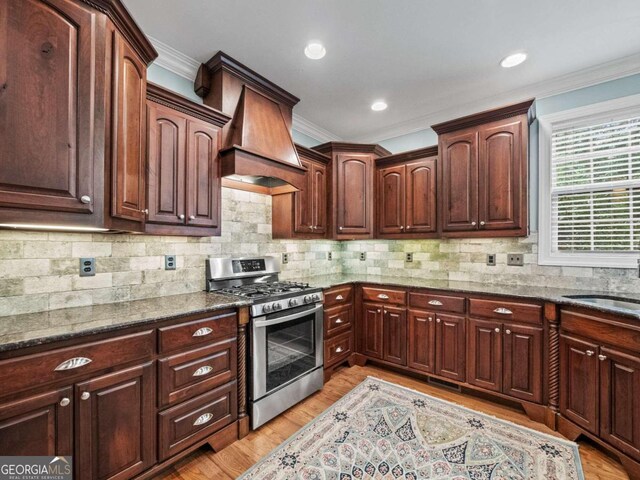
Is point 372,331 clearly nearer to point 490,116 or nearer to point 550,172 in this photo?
point 550,172

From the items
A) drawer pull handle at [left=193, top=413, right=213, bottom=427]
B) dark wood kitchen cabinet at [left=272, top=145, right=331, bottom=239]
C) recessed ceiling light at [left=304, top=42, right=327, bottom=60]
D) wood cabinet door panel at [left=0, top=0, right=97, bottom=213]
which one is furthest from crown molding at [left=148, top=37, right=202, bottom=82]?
drawer pull handle at [left=193, top=413, right=213, bottom=427]

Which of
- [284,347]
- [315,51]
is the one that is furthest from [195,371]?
[315,51]

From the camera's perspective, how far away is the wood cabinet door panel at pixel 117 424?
1.41 metres

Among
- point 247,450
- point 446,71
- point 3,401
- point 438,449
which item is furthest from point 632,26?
point 3,401

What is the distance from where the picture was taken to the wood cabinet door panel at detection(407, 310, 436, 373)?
9.30 ft

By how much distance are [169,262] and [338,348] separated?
1.87m

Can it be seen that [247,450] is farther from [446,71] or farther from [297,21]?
[446,71]

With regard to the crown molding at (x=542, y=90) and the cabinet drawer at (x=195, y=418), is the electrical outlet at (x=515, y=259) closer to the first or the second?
the crown molding at (x=542, y=90)

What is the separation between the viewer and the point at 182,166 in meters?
2.16

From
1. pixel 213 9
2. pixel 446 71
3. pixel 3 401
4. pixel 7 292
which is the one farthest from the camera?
pixel 446 71

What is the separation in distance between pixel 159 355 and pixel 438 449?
1.89 metres

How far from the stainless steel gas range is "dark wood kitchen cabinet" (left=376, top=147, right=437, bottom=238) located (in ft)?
4.46

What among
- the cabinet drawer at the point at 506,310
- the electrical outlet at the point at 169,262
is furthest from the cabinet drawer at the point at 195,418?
the cabinet drawer at the point at 506,310

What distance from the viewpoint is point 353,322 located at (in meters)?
3.31
